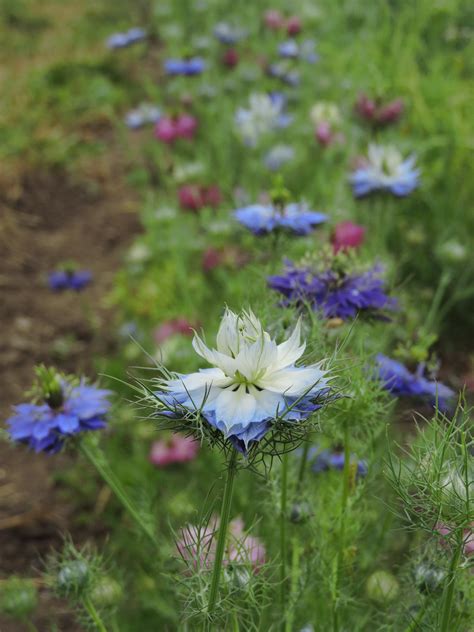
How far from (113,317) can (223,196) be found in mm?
714

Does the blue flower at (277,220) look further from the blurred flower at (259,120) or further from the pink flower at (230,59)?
the pink flower at (230,59)

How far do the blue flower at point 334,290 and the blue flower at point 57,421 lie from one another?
13.8 inches

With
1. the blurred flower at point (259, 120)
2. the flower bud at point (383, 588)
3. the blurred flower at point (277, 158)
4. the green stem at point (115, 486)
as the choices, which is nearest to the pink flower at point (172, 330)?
the blurred flower at point (277, 158)

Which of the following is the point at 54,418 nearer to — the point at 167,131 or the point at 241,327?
the point at 241,327

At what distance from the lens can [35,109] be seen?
4.89 meters

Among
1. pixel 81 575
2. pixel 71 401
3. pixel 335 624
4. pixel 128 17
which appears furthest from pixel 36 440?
pixel 128 17

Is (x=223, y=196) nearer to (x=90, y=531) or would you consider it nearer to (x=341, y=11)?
(x=90, y=531)

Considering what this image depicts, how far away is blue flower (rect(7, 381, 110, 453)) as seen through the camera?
114cm

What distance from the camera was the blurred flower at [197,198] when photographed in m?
2.73

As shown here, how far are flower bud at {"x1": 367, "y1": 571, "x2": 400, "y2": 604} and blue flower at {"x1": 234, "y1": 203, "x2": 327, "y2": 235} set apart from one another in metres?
0.66

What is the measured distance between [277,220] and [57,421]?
0.59 metres

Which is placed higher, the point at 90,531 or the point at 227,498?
the point at 90,531

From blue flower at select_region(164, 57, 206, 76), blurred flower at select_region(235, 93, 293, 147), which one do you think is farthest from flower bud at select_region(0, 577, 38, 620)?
blue flower at select_region(164, 57, 206, 76)

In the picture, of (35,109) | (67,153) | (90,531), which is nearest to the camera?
(90,531)
